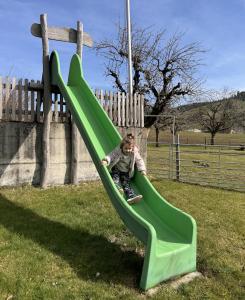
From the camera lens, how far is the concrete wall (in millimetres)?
9391

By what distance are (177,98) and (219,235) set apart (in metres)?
22.4

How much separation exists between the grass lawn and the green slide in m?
0.29

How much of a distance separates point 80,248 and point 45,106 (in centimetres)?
479

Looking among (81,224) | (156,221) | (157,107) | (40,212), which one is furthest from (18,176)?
(157,107)

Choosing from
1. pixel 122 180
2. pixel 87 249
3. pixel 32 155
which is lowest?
pixel 87 249

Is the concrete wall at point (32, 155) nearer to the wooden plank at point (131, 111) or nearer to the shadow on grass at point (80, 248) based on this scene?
the shadow on grass at point (80, 248)

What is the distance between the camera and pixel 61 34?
10.5 metres

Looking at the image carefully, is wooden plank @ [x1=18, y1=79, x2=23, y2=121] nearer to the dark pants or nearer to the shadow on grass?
the shadow on grass

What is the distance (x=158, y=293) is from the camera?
5.04 m

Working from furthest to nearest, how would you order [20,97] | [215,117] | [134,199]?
[215,117], [20,97], [134,199]

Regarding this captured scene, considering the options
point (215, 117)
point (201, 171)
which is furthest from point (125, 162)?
point (215, 117)

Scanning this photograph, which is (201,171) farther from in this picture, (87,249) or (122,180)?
(87,249)

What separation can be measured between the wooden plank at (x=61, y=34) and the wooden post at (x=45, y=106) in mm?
131

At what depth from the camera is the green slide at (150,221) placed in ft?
16.9
